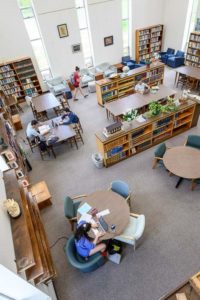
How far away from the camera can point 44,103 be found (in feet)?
26.5

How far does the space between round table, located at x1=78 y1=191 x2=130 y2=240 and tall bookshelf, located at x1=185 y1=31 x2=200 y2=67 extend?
9.16 meters

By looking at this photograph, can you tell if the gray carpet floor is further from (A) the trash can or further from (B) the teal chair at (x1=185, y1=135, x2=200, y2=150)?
(B) the teal chair at (x1=185, y1=135, x2=200, y2=150)

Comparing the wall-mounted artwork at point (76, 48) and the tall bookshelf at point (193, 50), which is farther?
the wall-mounted artwork at point (76, 48)

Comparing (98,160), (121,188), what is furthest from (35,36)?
(121,188)

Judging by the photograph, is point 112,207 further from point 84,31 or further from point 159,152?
point 84,31

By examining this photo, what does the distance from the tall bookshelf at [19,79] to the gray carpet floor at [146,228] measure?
178 inches

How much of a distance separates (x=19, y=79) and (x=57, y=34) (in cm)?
270

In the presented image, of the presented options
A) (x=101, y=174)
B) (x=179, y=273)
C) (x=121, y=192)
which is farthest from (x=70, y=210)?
(x=179, y=273)

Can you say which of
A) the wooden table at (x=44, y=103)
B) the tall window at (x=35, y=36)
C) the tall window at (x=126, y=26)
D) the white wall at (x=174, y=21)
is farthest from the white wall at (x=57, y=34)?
the white wall at (x=174, y=21)

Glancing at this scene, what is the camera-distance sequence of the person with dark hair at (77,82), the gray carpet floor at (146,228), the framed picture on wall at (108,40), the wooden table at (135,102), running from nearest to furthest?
the gray carpet floor at (146,228) → the wooden table at (135,102) → the person with dark hair at (77,82) → the framed picture on wall at (108,40)

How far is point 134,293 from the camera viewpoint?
11.3 ft

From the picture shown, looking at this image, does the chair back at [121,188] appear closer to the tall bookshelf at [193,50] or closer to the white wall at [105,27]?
the white wall at [105,27]

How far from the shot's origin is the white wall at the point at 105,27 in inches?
377

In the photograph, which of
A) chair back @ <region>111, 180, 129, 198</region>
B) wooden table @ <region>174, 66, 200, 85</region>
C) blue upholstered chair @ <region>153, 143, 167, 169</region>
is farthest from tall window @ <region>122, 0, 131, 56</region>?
chair back @ <region>111, 180, 129, 198</region>
